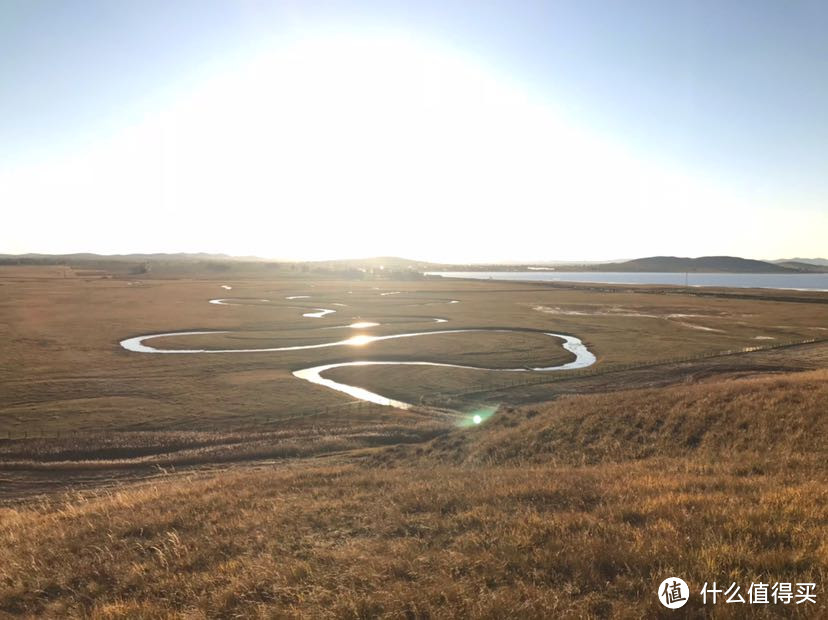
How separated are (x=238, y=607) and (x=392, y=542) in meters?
3.33

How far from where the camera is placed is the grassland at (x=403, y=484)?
8312 mm

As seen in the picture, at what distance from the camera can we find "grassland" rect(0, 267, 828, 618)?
27.3 feet

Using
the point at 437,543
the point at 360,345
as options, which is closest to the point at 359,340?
the point at 360,345

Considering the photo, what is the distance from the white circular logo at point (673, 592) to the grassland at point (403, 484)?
0.46 feet

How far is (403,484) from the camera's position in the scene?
655 inches

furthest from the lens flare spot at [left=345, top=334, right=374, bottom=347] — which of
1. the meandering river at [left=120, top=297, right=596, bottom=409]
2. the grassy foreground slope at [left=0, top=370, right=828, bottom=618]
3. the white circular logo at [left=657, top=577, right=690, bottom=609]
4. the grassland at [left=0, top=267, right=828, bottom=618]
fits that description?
the white circular logo at [left=657, top=577, right=690, bottom=609]

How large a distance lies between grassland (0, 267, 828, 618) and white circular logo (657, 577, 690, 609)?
14cm

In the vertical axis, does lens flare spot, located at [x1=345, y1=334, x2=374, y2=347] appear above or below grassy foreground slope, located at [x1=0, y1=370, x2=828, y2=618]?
below

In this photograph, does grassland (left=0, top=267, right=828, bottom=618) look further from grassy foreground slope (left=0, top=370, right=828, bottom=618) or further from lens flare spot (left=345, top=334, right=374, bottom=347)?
lens flare spot (left=345, top=334, right=374, bottom=347)

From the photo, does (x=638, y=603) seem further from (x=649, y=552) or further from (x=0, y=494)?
(x=0, y=494)

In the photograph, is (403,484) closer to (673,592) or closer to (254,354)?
(673,592)

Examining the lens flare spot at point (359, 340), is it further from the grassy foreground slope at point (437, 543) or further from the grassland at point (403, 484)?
the grassy foreground slope at point (437, 543)

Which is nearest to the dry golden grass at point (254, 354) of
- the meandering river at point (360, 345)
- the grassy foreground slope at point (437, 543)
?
the meandering river at point (360, 345)

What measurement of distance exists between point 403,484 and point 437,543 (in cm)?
648
